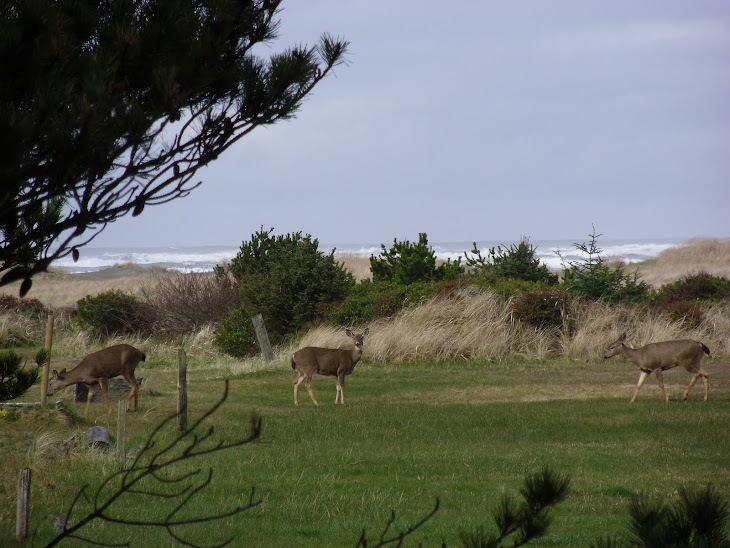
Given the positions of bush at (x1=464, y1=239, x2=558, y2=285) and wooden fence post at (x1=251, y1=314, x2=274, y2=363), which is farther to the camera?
bush at (x1=464, y1=239, x2=558, y2=285)

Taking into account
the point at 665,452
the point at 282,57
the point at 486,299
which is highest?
the point at 282,57

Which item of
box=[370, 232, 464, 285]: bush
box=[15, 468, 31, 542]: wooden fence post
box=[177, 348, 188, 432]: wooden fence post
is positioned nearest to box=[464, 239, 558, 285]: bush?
box=[370, 232, 464, 285]: bush

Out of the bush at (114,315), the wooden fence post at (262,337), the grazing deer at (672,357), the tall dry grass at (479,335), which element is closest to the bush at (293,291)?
the tall dry grass at (479,335)

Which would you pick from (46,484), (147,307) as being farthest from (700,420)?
(147,307)

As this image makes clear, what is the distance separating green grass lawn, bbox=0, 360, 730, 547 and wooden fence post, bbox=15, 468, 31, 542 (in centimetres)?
19

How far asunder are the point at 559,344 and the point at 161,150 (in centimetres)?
2013

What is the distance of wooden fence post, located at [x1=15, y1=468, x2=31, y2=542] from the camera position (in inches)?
278

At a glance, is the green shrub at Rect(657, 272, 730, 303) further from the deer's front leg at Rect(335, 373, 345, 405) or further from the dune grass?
the deer's front leg at Rect(335, 373, 345, 405)

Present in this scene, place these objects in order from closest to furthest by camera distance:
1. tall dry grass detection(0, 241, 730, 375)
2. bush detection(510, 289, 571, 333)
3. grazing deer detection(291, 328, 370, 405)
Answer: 1. grazing deer detection(291, 328, 370, 405)
2. tall dry grass detection(0, 241, 730, 375)
3. bush detection(510, 289, 571, 333)

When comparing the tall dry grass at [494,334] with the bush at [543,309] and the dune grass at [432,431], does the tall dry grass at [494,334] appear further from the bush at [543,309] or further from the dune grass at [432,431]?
the bush at [543,309]

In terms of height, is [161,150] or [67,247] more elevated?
[161,150]

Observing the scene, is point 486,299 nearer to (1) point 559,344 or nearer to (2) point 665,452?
(1) point 559,344

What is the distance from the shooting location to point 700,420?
1416cm

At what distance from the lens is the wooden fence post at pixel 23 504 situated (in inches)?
278
